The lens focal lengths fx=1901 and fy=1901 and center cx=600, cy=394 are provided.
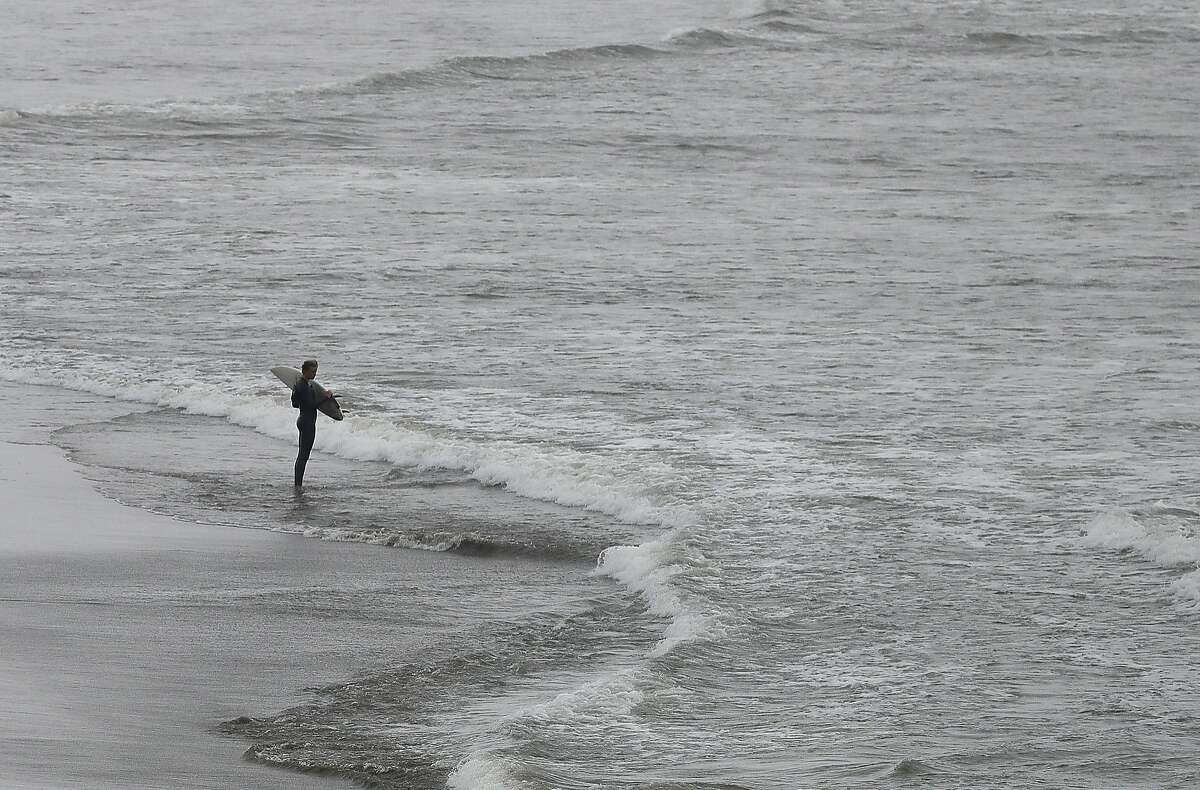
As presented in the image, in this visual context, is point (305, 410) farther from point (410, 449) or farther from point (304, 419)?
point (410, 449)

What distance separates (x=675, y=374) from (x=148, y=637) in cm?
1145

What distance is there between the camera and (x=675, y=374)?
23.4 meters

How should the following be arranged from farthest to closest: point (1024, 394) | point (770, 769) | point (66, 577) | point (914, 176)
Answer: point (914, 176) < point (1024, 394) < point (66, 577) < point (770, 769)

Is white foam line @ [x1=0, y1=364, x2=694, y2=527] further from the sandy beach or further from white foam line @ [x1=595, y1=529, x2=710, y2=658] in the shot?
the sandy beach

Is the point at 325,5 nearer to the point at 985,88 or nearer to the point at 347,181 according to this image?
the point at 985,88

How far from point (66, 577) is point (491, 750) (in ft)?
15.0

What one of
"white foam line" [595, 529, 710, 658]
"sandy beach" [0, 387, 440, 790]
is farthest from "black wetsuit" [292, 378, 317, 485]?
"white foam line" [595, 529, 710, 658]

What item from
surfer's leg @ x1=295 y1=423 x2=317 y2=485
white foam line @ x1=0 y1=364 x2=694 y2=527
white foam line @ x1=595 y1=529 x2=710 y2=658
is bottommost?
white foam line @ x1=0 y1=364 x2=694 y2=527

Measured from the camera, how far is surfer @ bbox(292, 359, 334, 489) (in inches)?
712

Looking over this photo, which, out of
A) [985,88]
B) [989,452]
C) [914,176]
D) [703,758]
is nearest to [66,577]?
[703,758]

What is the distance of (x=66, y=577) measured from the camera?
46.4 ft

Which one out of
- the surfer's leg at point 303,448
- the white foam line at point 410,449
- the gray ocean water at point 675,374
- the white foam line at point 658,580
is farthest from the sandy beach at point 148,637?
the white foam line at point 410,449

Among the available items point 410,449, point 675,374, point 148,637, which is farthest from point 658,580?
point 675,374

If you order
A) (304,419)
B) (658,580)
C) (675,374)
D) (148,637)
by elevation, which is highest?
(304,419)
